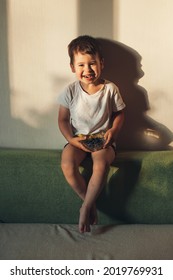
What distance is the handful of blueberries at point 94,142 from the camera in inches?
66.9

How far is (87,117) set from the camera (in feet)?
5.67

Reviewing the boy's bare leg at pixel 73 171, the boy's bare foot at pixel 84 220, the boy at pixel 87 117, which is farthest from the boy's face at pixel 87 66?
the boy's bare foot at pixel 84 220

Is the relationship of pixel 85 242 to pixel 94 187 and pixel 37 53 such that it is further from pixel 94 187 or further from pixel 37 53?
pixel 37 53

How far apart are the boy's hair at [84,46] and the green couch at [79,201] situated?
1.64 ft

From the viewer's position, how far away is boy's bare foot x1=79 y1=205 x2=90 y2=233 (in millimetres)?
1621

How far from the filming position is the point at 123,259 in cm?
147

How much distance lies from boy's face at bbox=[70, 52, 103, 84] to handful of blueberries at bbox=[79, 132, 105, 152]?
0.25m

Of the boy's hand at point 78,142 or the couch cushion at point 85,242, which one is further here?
the boy's hand at point 78,142

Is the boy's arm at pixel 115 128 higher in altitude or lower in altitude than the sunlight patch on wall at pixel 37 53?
lower

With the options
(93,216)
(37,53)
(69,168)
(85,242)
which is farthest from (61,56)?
(85,242)

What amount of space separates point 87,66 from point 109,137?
0.34 m

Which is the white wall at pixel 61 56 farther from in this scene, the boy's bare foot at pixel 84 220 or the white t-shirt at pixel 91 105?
the boy's bare foot at pixel 84 220

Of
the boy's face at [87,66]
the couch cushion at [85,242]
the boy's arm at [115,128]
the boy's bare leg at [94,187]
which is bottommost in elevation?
the couch cushion at [85,242]
